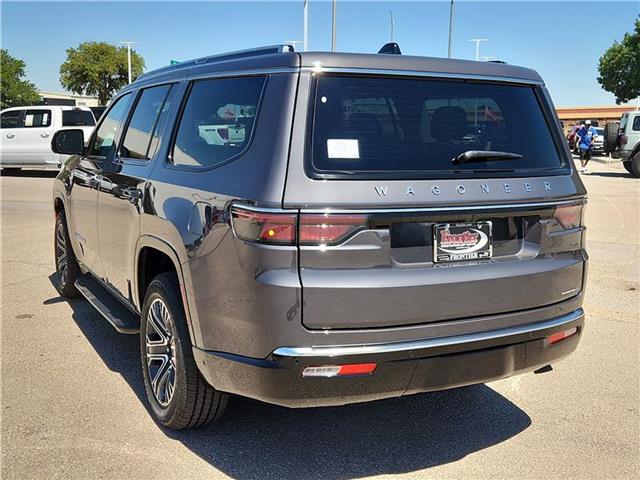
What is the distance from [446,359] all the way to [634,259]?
250 inches

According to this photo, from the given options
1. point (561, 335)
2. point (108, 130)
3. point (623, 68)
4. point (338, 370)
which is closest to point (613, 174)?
point (108, 130)

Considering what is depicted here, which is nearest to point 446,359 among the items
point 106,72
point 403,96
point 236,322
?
point 236,322

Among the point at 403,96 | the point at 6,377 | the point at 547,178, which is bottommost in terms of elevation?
the point at 6,377

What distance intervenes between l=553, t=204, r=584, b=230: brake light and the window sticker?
3.58 ft

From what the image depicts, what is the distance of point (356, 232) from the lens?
2.62 metres

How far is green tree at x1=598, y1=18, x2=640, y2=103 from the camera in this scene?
48.9 m

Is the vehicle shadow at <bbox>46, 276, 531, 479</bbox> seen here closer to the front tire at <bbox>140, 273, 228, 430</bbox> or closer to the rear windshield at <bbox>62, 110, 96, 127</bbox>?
the front tire at <bbox>140, 273, 228, 430</bbox>

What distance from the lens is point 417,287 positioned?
2715mm

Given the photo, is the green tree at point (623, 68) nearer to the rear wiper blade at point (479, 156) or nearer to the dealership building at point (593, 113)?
the dealership building at point (593, 113)

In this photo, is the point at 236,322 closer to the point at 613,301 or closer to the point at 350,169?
the point at 350,169

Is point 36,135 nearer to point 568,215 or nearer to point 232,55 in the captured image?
point 232,55

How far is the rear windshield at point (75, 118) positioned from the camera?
18578mm

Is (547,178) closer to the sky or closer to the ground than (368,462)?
closer to the sky

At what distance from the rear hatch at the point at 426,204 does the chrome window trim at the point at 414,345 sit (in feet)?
0.30
